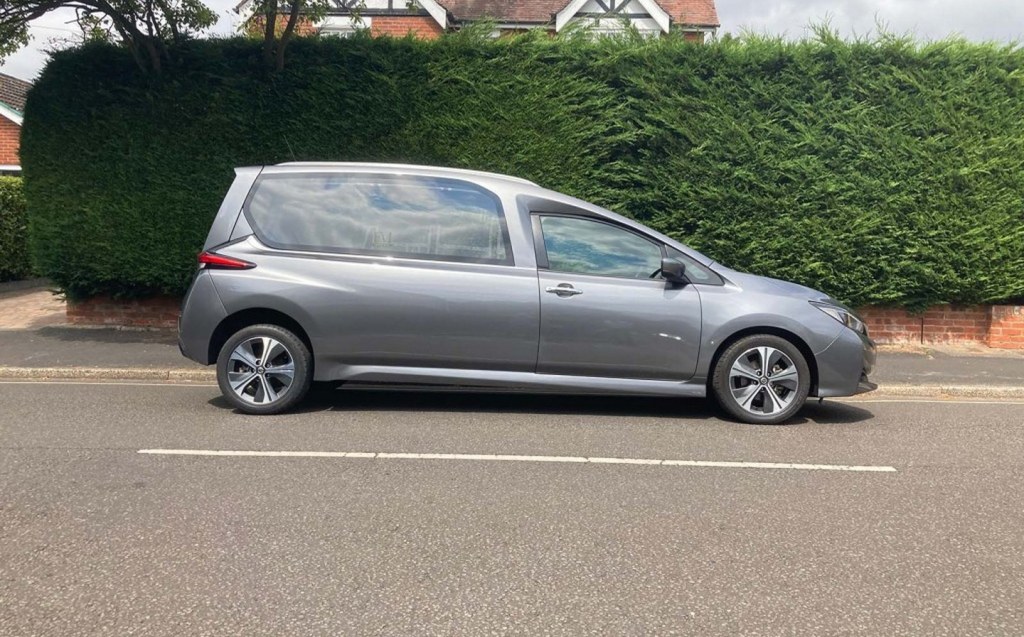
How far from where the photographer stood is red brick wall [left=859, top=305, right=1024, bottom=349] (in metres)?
10.6

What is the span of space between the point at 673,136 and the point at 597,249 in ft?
12.6

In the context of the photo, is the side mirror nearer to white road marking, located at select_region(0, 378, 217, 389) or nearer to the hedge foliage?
the hedge foliage

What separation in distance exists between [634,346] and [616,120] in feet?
14.3

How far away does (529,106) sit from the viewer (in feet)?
33.1

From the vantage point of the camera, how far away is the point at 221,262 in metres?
6.73

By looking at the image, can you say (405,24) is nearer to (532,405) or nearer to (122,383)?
(122,383)

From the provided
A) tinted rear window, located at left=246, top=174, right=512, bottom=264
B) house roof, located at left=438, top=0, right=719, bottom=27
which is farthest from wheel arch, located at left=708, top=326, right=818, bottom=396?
house roof, located at left=438, top=0, right=719, bottom=27

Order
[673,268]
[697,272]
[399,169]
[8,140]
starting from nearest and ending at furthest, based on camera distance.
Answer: [673,268] < [697,272] < [399,169] < [8,140]

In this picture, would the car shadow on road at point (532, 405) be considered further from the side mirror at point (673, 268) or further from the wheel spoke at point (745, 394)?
the side mirror at point (673, 268)

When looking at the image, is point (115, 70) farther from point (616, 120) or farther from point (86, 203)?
point (616, 120)

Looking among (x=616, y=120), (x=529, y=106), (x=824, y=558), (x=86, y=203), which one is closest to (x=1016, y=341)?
(x=616, y=120)

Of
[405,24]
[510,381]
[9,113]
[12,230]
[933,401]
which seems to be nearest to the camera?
[510,381]

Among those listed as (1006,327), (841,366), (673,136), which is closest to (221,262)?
(841,366)

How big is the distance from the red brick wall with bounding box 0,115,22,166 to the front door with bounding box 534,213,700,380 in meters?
23.3
